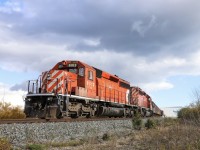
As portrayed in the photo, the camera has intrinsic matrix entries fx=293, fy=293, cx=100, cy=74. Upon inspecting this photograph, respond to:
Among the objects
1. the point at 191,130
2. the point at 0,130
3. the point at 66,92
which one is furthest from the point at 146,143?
the point at 66,92

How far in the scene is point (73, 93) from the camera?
57.0ft

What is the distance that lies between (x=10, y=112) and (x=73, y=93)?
8.14 meters

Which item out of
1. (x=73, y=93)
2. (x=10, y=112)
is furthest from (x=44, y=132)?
(x=10, y=112)

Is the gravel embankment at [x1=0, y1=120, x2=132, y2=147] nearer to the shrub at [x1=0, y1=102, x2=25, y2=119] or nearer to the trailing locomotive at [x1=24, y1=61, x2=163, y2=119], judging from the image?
the trailing locomotive at [x1=24, y1=61, x2=163, y2=119]

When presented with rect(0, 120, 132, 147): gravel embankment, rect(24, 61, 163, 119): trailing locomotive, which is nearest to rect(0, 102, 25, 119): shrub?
rect(24, 61, 163, 119): trailing locomotive

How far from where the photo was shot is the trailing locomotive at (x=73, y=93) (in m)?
15.7

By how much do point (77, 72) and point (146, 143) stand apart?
10072mm

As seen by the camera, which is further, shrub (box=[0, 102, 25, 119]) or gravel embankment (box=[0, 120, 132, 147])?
shrub (box=[0, 102, 25, 119])

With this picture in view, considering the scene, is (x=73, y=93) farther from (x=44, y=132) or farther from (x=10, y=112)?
(x=10, y=112)

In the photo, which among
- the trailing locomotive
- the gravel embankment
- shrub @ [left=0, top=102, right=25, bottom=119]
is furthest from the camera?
shrub @ [left=0, top=102, right=25, bottom=119]

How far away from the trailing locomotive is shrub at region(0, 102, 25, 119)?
6.12 meters

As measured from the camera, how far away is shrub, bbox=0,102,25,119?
22.3 meters

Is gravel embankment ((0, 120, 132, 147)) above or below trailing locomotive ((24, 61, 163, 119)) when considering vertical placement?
below

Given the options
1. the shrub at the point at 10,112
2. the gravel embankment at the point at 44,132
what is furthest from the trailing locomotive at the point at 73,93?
the shrub at the point at 10,112
